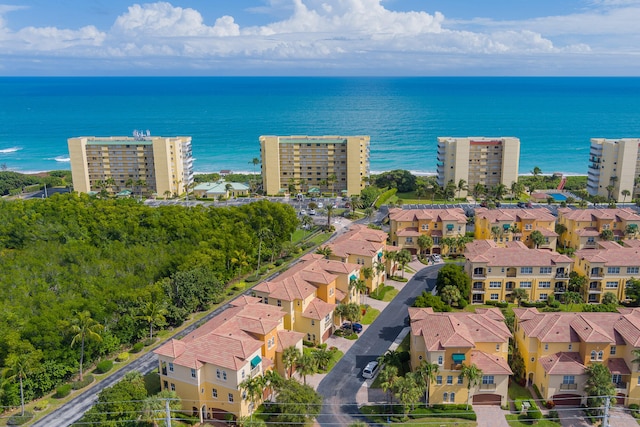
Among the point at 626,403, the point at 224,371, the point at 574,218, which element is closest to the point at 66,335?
the point at 224,371

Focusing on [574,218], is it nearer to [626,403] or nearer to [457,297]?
[457,297]

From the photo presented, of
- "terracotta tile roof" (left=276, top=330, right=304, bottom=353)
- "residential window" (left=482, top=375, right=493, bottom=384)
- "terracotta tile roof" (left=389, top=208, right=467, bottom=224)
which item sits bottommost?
"residential window" (left=482, top=375, right=493, bottom=384)

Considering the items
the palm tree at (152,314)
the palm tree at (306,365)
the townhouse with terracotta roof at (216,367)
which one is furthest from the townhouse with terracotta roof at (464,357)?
the palm tree at (152,314)

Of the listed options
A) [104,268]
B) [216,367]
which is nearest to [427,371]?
[216,367]

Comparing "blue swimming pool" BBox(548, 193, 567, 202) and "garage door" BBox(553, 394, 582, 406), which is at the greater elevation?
"blue swimming pool" BBox(548, 193, 567, 202)

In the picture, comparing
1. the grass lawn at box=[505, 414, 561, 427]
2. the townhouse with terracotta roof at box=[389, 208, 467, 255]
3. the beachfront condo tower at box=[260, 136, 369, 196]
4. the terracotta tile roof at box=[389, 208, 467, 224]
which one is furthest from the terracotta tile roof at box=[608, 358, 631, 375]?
the beachfront condo tower at box=[260, 136, 369, 196]

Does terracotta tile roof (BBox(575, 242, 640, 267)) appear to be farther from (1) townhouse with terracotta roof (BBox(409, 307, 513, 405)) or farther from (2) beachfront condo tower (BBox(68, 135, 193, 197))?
(2) beachfront condo tower (BBox(68, 135, 193, 197))

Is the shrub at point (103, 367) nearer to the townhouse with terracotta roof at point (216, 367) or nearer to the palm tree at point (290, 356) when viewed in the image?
the townhouse with terracotta roof at point (216, 367)
